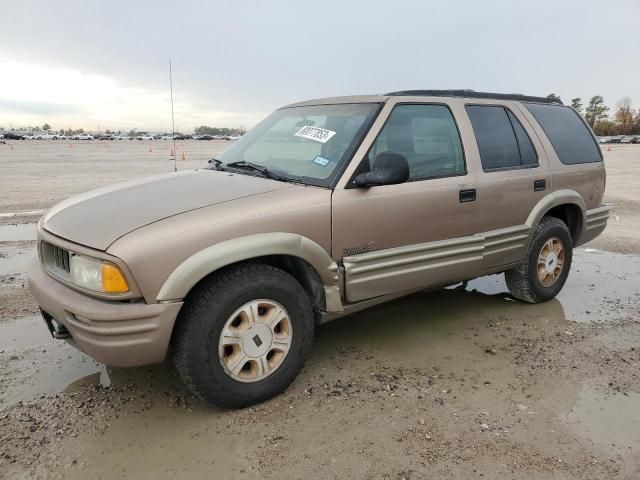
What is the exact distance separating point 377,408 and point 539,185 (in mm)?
2532

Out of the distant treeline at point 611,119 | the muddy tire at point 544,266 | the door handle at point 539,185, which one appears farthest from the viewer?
the distant treeline at point 611,119

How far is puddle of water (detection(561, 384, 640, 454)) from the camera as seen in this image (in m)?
2.74

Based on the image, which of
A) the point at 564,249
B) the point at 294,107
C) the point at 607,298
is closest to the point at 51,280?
the point at 294,107

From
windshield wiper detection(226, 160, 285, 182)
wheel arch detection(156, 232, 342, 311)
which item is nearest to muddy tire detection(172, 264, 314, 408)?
wheel arch detection(156, 232, 342, 311)

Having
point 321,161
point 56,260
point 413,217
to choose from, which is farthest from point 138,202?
point 413,217

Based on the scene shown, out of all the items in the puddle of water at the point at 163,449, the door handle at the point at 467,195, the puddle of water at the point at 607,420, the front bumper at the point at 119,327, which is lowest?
the puddle of water at the point at 607,420

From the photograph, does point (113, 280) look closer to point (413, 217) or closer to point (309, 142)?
point (309, 142)

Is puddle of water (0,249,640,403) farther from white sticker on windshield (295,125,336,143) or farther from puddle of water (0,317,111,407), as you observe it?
white sticker on windshield (295,125,336,143)

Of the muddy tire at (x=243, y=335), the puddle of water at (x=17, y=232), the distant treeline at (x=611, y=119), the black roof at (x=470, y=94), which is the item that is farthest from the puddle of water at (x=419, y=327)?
the distant treeline at (x=611, y=119)

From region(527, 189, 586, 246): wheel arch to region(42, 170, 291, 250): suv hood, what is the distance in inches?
93.2

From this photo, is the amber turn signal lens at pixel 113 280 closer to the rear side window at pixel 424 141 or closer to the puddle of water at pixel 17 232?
the rear side window at pixel 424 141

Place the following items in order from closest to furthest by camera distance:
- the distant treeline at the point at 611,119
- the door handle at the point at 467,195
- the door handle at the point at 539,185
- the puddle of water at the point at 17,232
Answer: the door handle at the point at 467,195 < the door handle at the point at 539,185 < the puddle of water at the point at 17,232 < the distant treeline at the point at 611,119

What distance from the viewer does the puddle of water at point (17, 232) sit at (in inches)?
277

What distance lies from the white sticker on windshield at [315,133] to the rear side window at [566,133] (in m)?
2.15
